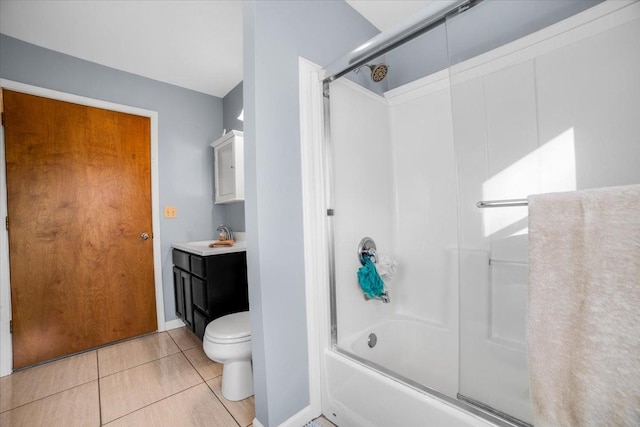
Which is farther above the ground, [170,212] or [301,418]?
[170,212]

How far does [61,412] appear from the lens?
1.44 m

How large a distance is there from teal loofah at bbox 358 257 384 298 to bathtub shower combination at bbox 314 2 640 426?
48 mm

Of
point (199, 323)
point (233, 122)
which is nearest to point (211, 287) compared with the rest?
point (199, 323)

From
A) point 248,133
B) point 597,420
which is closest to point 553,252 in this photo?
point 597,420

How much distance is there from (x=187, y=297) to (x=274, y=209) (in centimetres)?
155

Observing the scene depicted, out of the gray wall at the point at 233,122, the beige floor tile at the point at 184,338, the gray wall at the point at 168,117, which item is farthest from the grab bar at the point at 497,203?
the gray wall at the point at 168,117

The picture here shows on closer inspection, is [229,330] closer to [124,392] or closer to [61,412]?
[124,392]

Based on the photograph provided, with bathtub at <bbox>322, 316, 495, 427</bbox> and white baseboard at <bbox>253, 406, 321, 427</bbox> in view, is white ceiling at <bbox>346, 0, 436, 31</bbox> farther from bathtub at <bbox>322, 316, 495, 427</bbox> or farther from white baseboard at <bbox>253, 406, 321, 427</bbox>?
white baseboard at <bbox>253, 406, 321, 427</bbox>

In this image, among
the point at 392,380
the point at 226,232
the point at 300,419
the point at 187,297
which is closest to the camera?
the point at 392,380

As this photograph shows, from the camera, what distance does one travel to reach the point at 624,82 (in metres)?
1.06

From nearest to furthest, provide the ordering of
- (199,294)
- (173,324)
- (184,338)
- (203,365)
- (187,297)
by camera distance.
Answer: (203,365) → (199,294) → (187,297) → (184,338) → (173,324)

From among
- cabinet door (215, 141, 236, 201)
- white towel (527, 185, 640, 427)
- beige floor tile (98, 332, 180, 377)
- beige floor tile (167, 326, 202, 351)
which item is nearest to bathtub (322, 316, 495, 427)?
white towel (527, 185, 640, 427)

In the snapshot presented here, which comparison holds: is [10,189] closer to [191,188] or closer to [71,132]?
[71,132]

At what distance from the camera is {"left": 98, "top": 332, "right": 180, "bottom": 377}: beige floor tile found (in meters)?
1.90
